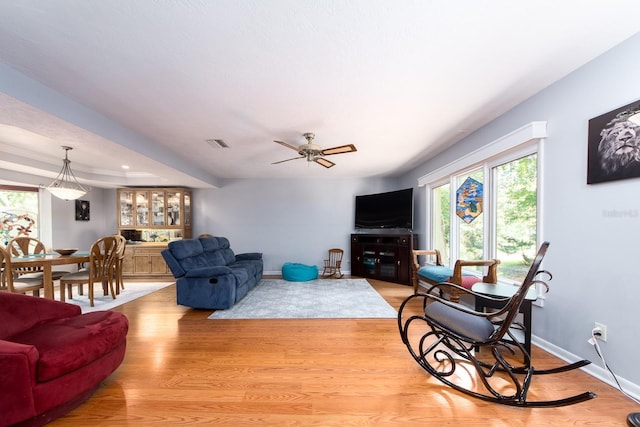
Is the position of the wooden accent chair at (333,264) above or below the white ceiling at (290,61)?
below

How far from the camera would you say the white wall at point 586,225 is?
1573 mm

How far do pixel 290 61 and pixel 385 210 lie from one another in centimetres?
397

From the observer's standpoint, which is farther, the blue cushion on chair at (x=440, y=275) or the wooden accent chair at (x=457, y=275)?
the blue cushion on chair at (x=440, y=275)

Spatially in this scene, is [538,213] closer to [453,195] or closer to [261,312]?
[453,195]

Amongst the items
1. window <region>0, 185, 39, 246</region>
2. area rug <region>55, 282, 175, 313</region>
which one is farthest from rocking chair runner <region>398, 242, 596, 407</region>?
window <region>0, 185, 39, 246</region>

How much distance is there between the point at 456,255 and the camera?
3.70 metres

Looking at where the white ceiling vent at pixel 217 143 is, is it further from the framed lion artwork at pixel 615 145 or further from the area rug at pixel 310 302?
the framed lion artwork at pixel 615 145

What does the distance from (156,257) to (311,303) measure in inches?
157

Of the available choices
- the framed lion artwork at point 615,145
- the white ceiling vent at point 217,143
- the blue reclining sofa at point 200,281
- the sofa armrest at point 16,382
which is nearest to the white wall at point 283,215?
the blue reclining sofa at point 200,281

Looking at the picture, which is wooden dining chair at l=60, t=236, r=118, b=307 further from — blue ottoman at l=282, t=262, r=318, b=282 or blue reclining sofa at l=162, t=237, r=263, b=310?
blue ottoman at l=282, t=262, r=318, b=282

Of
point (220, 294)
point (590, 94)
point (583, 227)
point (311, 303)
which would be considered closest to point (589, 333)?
point (583, 227)

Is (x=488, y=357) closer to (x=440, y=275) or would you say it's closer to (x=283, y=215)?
(x=440, y=275)

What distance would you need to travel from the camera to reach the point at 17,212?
448 cm

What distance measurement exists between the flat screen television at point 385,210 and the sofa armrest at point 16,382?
4.79 m
